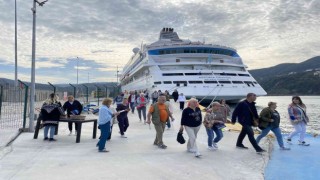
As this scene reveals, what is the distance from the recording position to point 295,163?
24.2 feet

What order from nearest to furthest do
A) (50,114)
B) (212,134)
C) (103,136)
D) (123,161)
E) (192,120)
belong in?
1. (123,161)
2. (192,120)
3. (103,136)
4. (212,134)
5. (50,114)

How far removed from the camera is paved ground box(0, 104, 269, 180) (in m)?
Result: 5.98

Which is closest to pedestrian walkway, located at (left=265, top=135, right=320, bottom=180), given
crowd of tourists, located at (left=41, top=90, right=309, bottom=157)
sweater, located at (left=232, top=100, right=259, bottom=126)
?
crowd of tourists, located at (left=41, top=90, right=309, bottom=157)

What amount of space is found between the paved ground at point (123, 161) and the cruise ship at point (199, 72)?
25.1 m

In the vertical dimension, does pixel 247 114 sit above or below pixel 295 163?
above

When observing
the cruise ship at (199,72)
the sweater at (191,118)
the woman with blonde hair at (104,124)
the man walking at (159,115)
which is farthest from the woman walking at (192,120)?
the cruise ship at (199,72)

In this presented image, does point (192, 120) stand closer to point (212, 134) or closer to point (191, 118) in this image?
point (191, 118)

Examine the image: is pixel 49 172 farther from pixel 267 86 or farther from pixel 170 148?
pixel 267 86

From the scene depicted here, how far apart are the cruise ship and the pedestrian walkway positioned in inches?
975

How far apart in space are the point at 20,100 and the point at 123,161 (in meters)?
10.9

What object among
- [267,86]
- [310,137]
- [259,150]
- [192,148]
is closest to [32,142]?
[192,148]

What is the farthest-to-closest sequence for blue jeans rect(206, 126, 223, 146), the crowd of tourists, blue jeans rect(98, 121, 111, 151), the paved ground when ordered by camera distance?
blue jeans rect(206, 126, 223, 146)
blue jeans rect(98, 121, 111, 151)
the crowd of tourists
the paved ground

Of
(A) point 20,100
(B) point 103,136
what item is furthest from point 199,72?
(B) point 103,136

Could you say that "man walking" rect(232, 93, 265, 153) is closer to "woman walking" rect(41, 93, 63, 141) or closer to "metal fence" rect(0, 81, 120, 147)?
"woman walking" rect(41, 93, 63, 141)
